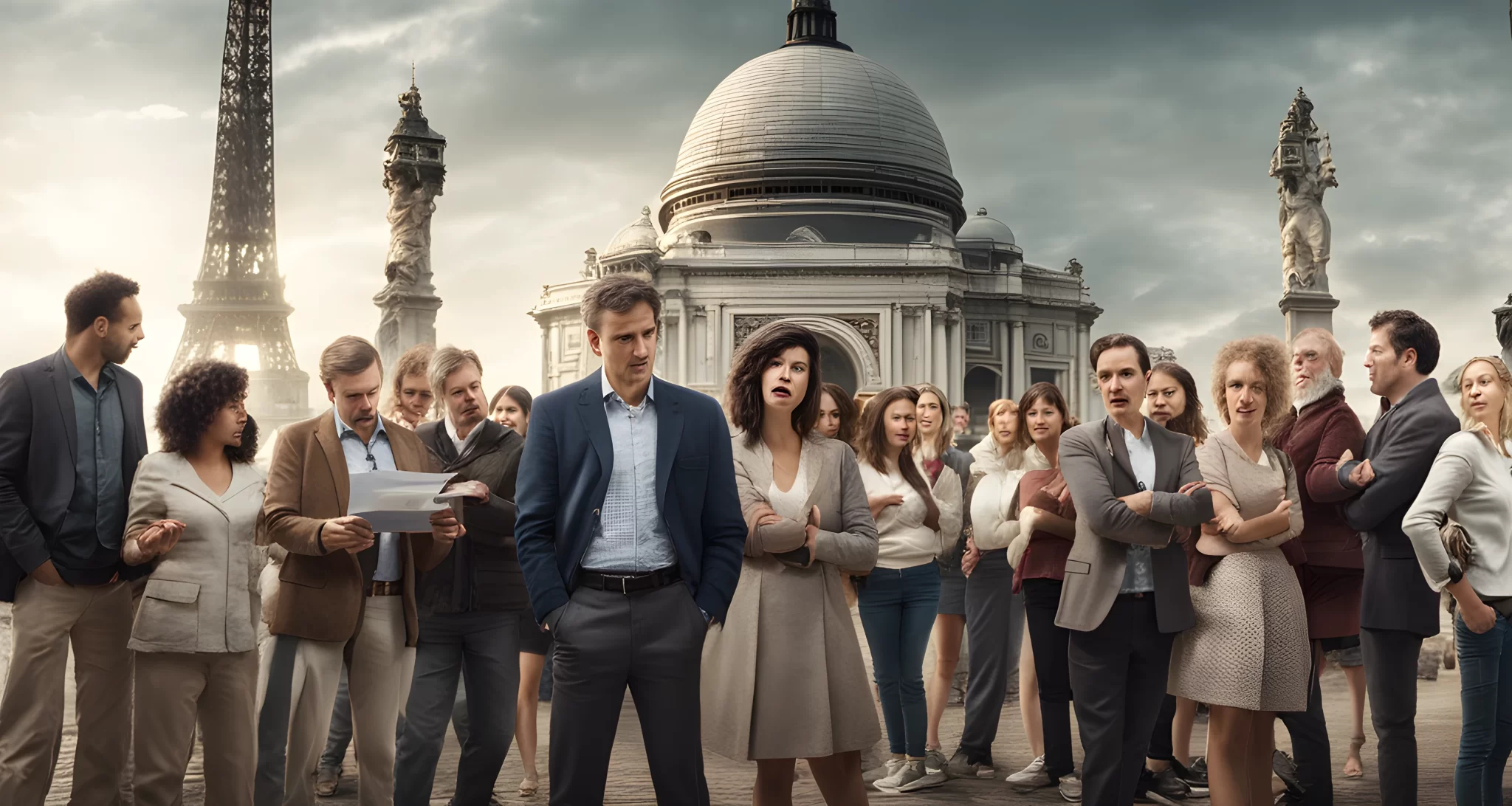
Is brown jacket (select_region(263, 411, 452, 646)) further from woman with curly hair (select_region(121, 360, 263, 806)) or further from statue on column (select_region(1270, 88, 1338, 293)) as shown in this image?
statue on column (select_region(1270, 88, 1338, 293))

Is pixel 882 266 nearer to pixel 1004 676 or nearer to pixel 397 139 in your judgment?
pixel 397 139

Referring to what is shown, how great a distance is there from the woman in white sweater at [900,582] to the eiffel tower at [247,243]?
45503 mm

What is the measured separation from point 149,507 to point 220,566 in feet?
1.01

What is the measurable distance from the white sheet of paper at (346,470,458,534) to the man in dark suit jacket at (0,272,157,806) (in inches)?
36.7

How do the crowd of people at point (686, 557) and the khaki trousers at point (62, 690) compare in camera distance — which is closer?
the crowd of people at point (686, 557)

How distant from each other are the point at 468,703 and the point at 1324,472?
341 centimetres

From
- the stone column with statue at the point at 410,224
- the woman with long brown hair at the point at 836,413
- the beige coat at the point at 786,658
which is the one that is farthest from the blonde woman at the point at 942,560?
the stone column with statue at the point at 410,224

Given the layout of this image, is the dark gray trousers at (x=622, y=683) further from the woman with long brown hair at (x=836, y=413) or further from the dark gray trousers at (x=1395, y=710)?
the dark gray trousers at (x=1395, y=710)

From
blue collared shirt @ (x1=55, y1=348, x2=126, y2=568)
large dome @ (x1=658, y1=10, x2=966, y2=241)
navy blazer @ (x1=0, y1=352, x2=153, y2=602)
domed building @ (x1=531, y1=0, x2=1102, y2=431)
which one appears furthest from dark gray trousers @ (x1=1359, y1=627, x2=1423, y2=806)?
large dome @ (x1=658, y1=10, x2=966, y2=241)

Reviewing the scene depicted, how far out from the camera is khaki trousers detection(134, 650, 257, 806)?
4273mm

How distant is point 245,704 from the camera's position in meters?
4.42

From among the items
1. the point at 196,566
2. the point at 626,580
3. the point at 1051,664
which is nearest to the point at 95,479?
the point at 196,566

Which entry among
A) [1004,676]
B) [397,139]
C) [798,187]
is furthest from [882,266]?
[1004,676]

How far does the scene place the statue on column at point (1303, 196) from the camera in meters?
15.7
